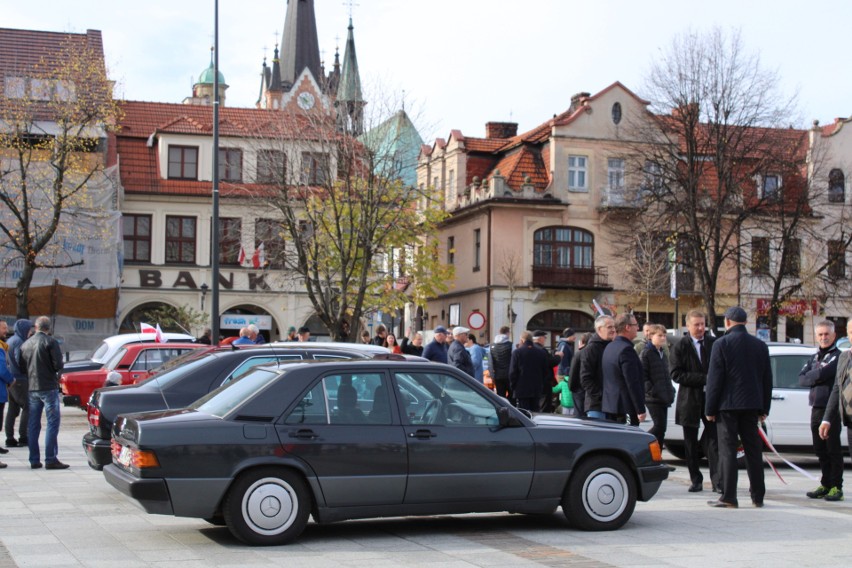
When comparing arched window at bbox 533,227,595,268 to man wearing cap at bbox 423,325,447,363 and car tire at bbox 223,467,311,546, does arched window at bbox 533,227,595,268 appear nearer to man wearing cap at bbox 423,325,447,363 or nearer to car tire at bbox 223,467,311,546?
man wearing cap at bbox 423,325,447,363

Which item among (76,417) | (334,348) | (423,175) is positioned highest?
(423,175)

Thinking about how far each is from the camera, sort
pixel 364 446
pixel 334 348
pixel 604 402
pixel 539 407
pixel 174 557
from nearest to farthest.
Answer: pixel 174 557 < pixel 364 446 < pixel 604 402 < pixel 334 348 < pixel 539 407

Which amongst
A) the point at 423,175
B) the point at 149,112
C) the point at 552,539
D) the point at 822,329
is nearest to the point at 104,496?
the point at 552,539

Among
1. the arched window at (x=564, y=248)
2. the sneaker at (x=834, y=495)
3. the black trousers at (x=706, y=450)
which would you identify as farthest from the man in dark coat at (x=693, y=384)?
the arched window at (x=564, y=248)

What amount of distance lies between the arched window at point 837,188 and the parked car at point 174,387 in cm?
4406

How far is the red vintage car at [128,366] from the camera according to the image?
20.6 metres

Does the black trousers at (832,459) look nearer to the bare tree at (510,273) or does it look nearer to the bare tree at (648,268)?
the bare tree at (648,268)

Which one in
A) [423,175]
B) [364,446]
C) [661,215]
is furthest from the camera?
[423,175]

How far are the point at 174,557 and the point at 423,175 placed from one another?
2145 inches

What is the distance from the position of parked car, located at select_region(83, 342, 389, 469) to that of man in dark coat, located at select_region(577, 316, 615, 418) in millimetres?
2455

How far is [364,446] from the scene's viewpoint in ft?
30.7

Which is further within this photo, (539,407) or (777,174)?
(777,174)

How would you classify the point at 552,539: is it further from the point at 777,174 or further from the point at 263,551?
the point at 777,174

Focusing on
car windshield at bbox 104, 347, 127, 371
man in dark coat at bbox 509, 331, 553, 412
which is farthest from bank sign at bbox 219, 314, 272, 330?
man in dark coat at bbox 509, 331, 553, 412
